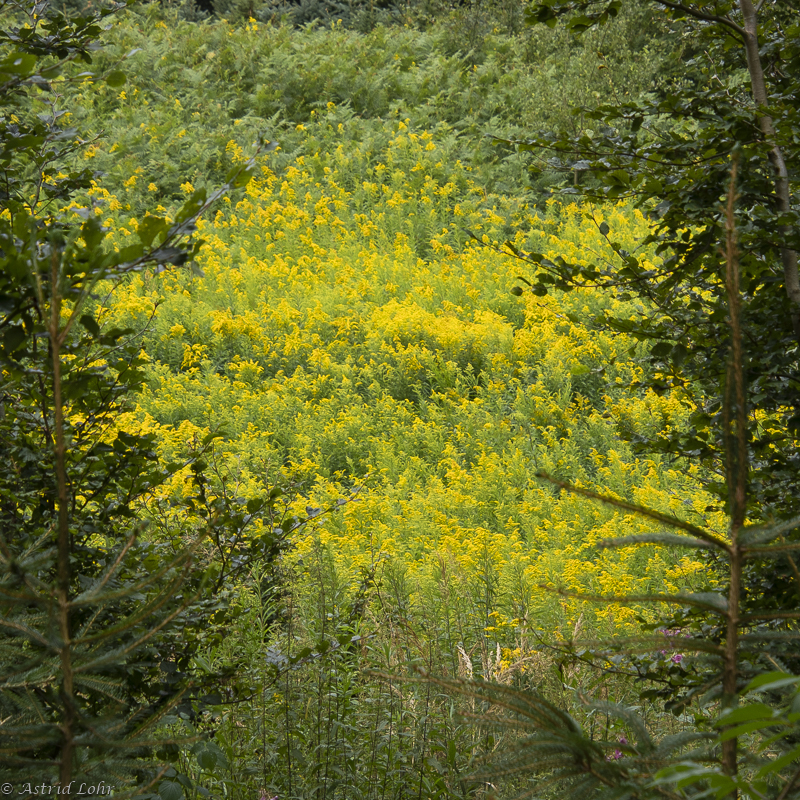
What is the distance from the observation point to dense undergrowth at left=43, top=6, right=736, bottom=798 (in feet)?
9.58

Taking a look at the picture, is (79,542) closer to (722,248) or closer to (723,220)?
(722,248)

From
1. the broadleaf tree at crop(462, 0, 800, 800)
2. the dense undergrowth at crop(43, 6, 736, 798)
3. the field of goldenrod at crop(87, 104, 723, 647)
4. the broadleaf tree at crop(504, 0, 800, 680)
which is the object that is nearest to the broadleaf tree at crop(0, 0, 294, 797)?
the dense undergrowth at crop(43, 6, 736, 798)

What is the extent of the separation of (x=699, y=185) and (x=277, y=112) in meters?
12.3

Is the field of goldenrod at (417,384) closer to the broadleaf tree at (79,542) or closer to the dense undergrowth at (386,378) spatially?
the dense undergrowth at (386,378)

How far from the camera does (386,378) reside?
26.9ft

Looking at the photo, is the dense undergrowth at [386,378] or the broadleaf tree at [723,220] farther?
the dense undergrowth at [386,378]

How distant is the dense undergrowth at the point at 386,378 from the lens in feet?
9.58

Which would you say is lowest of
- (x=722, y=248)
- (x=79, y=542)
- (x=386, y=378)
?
(x=386, y=378)

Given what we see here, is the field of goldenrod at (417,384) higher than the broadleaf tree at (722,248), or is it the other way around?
the broadleaf tree at (722,248)

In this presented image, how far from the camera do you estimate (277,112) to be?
43.8 feet

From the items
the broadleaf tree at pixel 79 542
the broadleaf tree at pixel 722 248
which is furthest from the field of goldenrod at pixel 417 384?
the broadleaf tree at pixel 79 542

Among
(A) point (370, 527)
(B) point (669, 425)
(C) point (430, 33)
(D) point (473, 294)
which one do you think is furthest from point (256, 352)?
(C) point (430, 33)

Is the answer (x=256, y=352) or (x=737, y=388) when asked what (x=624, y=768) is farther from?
(x=256, y=352)

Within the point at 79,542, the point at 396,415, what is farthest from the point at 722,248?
the point at 396,415
